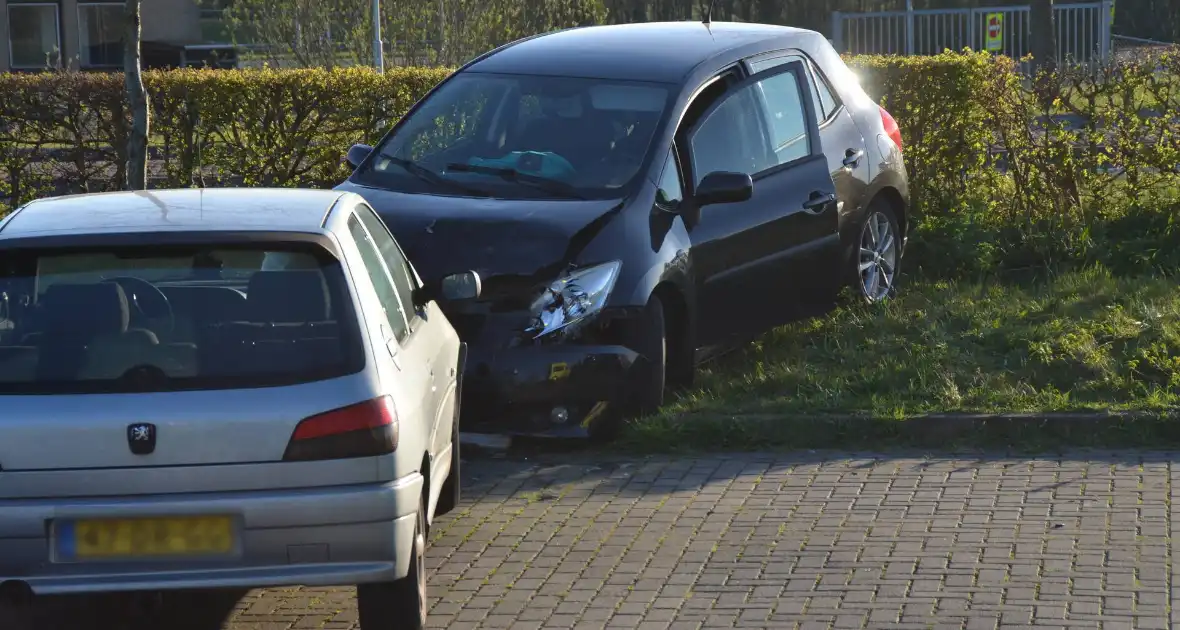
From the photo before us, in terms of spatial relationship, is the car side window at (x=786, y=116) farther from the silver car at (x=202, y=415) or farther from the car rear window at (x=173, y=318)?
the car rear window at (x=173, y=318)

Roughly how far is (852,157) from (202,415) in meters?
5.94

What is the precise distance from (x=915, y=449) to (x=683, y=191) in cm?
178

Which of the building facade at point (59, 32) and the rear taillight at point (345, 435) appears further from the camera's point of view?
the building facade at point (59, 32)

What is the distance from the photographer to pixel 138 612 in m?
5.90

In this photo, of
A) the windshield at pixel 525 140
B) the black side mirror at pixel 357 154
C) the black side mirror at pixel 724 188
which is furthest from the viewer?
the black side mirror at pixel 357 154

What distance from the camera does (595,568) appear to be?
6270mm

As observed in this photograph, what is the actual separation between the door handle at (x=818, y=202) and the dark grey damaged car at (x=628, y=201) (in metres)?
0.02

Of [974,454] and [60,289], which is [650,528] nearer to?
[974,454]

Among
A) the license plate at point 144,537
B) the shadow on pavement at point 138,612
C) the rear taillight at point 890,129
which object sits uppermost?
the rear taillight at point 890,129

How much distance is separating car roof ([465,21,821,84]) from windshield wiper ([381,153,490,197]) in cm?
85

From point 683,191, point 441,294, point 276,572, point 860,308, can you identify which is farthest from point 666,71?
point 276,572

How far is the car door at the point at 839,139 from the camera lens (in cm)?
980

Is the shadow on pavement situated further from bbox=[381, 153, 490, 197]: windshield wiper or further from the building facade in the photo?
the building facade

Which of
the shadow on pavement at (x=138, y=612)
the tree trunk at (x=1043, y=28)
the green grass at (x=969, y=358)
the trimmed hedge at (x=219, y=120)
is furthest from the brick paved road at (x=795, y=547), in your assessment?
the tree trunk at (x=1043, y=28)
